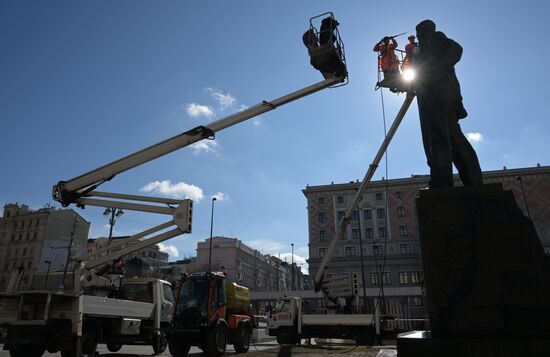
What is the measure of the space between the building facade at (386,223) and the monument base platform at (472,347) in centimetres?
4807

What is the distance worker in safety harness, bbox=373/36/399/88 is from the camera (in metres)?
12.9

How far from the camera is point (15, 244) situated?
236 feet

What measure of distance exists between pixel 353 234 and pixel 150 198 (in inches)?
1996

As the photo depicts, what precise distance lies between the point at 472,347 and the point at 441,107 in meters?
4.54

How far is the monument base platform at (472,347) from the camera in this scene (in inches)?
180

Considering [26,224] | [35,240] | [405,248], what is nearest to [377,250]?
[405,248]

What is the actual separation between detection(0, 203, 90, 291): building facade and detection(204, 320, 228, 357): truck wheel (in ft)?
216

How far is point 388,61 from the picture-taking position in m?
13.0

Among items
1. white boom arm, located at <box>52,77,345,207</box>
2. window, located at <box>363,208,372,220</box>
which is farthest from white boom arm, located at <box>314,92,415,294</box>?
window, located at <box>363,208,372,220</box>

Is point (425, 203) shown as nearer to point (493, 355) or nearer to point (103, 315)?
point (493, 355)

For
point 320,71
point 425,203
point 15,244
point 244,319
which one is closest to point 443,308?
point 425,203

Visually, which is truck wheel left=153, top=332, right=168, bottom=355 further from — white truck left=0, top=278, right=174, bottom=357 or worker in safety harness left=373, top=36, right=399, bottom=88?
worker in safety harness left=373, top=36, right=399, bottom=88

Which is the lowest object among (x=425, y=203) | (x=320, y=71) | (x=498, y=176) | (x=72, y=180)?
(x=425, y=203)

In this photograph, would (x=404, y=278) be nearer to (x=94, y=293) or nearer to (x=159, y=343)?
(x=159, y=343)
